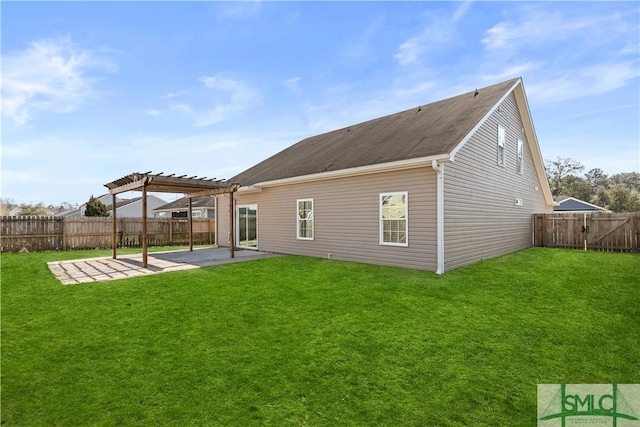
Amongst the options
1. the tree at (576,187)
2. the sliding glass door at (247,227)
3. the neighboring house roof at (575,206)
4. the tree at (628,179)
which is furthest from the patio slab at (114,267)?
the tree at (628,179)

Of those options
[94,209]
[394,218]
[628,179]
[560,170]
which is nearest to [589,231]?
[394,218]

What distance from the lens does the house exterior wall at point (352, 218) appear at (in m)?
7.82

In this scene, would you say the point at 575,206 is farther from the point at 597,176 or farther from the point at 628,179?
the point at 628,179

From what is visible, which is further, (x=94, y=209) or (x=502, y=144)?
(x=94, y=209)

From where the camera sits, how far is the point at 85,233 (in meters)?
14.7

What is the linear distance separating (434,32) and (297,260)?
9.53 meters

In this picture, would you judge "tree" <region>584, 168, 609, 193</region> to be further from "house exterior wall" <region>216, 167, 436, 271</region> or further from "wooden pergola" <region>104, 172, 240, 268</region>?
"wooden pergola" <region>104, 172, 240, 268</region>

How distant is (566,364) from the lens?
3588 mm

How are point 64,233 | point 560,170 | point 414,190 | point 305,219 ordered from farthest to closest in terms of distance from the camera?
1. point 560,170
2. point 64,233
3. point 305,219
4. point 414,190

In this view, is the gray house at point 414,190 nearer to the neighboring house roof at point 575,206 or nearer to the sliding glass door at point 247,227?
the sliding glass door at point 247,227

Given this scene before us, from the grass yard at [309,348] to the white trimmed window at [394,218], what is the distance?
4.89ft

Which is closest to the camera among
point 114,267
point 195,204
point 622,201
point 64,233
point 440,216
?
point 440,216

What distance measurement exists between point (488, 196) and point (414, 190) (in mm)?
3609

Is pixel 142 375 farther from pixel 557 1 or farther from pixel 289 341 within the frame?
pixel 557 1
